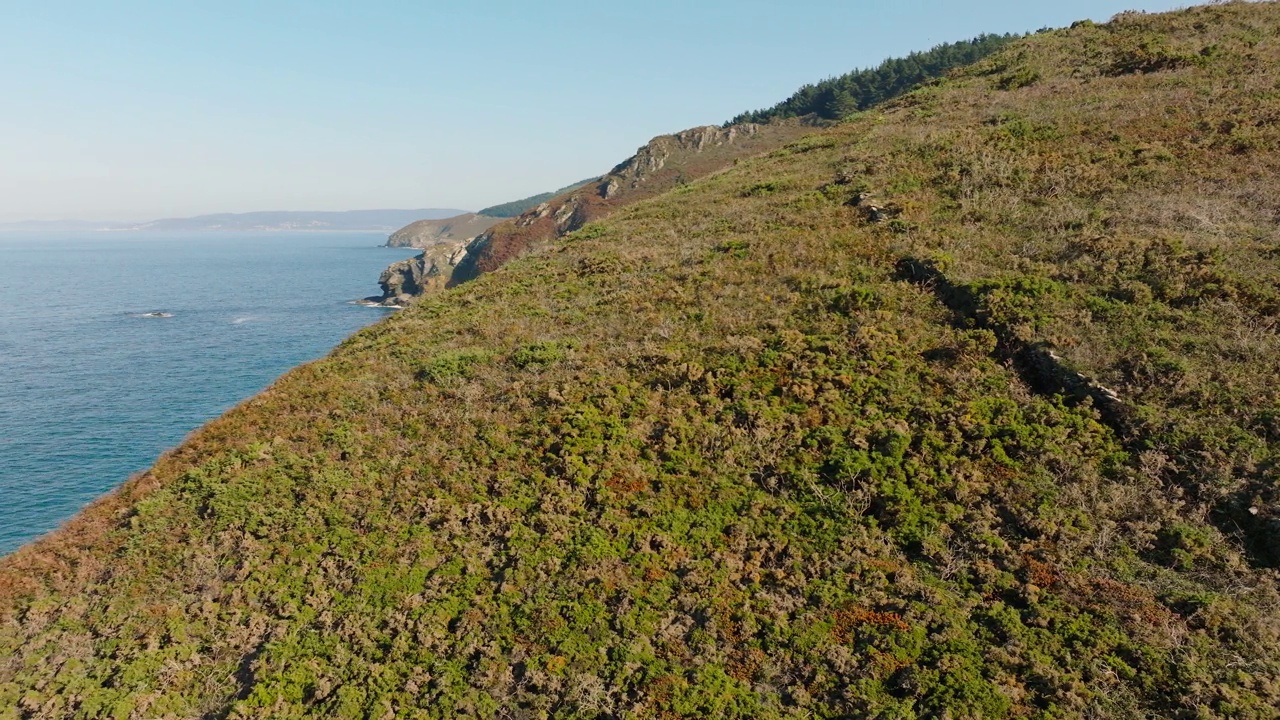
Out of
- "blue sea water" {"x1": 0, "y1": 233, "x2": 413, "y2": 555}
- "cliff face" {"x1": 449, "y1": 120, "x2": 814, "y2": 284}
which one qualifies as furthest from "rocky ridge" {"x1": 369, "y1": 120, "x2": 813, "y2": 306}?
"blue sea water" {"x1": 0, "y1": 233, "x2": 413, "y2": 555}

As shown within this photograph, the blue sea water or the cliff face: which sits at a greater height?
the cliff face

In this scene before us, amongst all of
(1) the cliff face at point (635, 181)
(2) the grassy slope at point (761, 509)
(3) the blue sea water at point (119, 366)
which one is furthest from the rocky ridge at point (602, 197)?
(2) the grassy slope at point (761, 509)

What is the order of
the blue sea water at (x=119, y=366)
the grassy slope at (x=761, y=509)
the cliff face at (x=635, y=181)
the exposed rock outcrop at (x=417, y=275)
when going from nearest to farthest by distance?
the grassy slope at (x=761, y=509) < the blue sea water at (x=119, y=366) < the cliff face at (x=635, y=181) < the exposed rock outcrop at (x=417, y=275)

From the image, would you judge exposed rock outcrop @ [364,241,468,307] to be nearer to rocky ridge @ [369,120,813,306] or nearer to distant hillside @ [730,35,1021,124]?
rocky ridge @ [369,120,813,306]

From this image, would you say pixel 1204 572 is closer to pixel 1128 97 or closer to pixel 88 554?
pixel 88 554

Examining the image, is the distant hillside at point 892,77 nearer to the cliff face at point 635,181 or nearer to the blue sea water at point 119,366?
the cliff face at point 635,181

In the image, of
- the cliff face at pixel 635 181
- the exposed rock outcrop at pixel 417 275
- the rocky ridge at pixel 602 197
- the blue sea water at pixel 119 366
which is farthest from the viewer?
the exposed rock outcrop at pixel 417 275
